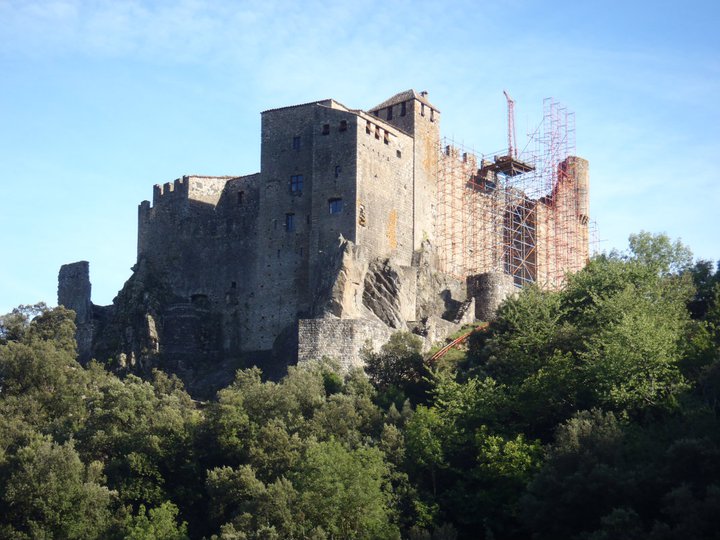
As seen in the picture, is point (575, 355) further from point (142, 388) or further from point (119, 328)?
point (119, 328)

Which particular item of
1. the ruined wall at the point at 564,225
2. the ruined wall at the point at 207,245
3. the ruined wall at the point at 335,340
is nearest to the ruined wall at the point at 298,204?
the ruined wall at the point at 207,245

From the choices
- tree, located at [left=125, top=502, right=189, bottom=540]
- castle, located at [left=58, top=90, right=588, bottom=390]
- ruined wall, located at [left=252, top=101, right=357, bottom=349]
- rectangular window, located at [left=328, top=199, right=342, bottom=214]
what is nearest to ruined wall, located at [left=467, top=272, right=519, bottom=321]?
castle, located at [left=58, top=90, right=588, bottom=390]

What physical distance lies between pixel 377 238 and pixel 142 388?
14071 millimetres

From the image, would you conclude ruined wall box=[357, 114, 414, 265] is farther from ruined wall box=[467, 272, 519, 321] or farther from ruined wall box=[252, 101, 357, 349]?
ruined wall box=[467, 272, 519, 321]

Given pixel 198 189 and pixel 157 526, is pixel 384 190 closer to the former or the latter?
pixel 198 189

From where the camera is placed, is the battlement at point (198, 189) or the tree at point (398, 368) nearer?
the tree at point (398, 368)

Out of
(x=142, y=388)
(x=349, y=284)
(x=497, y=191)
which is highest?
(x=497, y=191)

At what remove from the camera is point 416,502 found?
51.0 meters

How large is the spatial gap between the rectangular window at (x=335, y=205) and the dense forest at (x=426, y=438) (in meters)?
7.48

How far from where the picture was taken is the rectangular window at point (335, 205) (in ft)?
222

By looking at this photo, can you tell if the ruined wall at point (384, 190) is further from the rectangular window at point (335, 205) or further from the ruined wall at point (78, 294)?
the ruined wall at point (78, 294)

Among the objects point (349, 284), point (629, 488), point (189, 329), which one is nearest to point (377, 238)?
point (349, 284)

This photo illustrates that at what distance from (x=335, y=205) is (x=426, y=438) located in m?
17.5

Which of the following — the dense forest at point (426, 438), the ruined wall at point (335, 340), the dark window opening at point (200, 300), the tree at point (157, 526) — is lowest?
the tree at point (157, 526)
